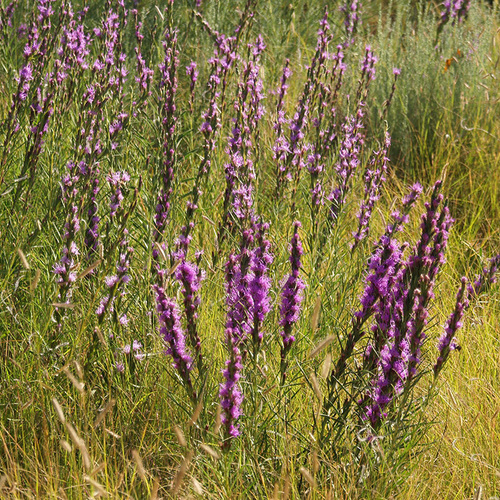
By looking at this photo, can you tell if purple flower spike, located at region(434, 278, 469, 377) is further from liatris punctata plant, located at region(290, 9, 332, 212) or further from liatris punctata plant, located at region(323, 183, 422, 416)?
liatris punctata plant, located at region(290, 9, 332, 212)

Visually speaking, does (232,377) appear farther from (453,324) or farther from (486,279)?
(486,279)

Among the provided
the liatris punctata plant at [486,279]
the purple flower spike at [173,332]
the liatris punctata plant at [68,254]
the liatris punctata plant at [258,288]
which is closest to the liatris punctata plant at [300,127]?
the liatris punctata plant at [486,279]

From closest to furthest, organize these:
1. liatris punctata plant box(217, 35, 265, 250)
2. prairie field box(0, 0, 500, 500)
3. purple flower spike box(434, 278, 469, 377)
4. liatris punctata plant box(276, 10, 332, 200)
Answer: purple flower spike box(434, 278, 469, 377) → prairie field box(0, 0, 500, 500) → liatris punctata plant box(217, 35, 265, 250) → liatris punctata plant box(276, 10, 332, 200)

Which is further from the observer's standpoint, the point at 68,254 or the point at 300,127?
the point at 300,127

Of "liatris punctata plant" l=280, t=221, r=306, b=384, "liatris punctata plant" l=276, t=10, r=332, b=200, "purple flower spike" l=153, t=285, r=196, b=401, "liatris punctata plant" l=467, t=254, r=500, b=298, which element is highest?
"liatris punctata plant" l=276, t=10, r=332, b=200

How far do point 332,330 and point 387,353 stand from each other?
0.70 meters

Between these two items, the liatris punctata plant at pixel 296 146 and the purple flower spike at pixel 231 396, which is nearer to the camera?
the purple flower spike at pixel 231 396

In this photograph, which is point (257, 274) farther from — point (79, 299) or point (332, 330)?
point (79, 299)

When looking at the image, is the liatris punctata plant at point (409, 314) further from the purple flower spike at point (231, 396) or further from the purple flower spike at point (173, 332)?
the purple flower spike at point (173, 332)

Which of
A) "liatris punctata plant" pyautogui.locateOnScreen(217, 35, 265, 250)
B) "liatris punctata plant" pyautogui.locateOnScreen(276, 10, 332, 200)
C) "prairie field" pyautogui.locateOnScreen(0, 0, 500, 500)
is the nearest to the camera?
"prairie field" pyautogui.locateOnScreen(0, 0, 500, 500)

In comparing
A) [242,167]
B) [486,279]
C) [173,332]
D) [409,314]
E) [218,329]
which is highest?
[242,167]

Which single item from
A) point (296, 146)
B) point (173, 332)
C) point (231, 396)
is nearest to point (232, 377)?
point (231, 396)

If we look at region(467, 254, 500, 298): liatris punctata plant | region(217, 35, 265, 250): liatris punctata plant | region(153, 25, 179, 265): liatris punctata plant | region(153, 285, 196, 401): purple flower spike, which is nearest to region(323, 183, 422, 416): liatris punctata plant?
region(153, 285, 196, 401): purple flower spike

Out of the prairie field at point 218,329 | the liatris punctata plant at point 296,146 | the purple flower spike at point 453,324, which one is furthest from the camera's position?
the liatris punctata plant at point 296,146
